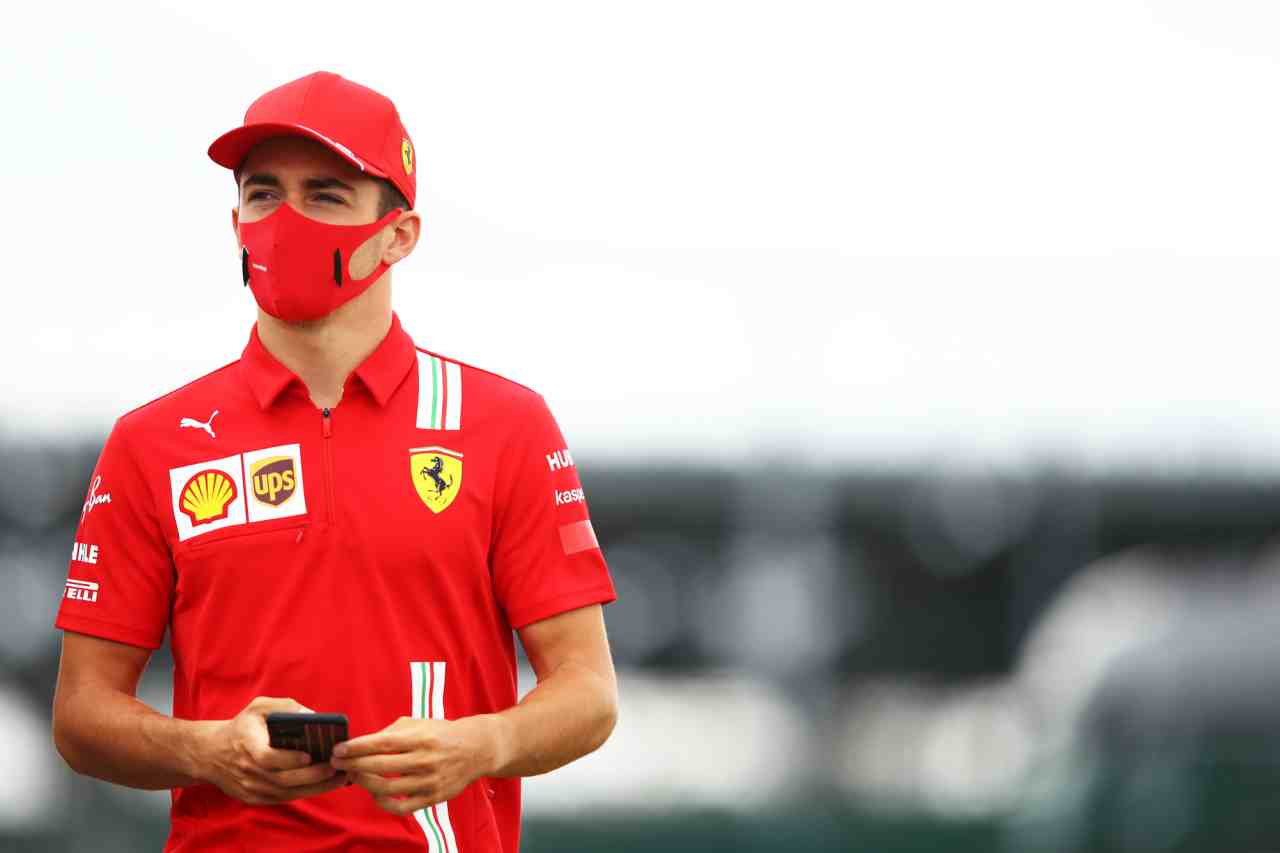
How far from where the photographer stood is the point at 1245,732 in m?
9.21

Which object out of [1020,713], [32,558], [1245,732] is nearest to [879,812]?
[1020,713]

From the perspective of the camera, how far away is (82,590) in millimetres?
2594

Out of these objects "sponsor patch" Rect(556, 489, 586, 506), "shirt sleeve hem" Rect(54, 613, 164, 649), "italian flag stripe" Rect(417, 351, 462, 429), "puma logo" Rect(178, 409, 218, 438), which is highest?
"italian flag stripe" Rect(417, 351, 462, 429)

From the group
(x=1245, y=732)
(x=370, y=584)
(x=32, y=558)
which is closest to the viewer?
(x=370, y=584)

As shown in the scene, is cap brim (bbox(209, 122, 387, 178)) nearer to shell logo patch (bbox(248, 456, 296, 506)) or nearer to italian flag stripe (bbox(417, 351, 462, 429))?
italian flag stripe (bbox(417, 351, 462, 429))

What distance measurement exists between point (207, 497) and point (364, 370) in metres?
0.29

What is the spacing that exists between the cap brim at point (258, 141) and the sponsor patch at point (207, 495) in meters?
0.44

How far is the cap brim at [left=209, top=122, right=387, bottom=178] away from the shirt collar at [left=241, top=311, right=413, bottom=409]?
0.86 ft

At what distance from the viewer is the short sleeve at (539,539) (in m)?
2.62

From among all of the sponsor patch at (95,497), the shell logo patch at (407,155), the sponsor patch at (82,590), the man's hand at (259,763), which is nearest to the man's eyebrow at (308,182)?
the shell logo patch at (407,155)

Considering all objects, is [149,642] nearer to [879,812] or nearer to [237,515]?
[237,515]

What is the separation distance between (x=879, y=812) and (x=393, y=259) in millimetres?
6545

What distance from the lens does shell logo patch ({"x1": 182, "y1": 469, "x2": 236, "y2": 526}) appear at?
101 inches

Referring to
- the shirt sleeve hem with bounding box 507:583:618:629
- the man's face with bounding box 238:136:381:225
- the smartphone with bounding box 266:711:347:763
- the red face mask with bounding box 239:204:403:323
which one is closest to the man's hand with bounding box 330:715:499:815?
the smartphone with bounding box 266:711:347:763
